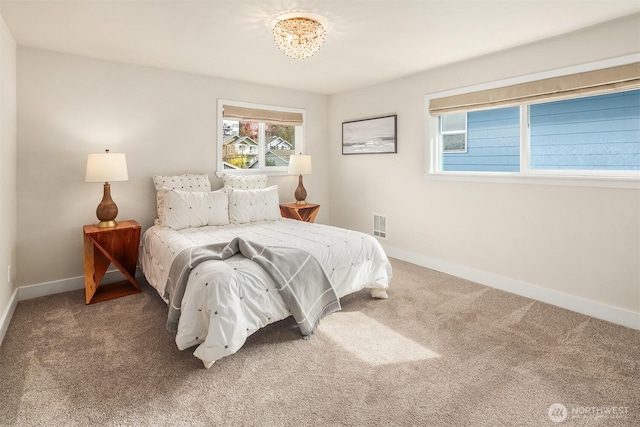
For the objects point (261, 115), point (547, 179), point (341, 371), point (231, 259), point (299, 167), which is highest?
point (261, 115)

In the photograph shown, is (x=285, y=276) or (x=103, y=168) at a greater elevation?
(x=103, y=168)

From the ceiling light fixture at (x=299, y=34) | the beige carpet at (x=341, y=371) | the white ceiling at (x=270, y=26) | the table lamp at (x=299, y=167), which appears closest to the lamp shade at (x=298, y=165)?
the table lamp at (x=299, y=167)

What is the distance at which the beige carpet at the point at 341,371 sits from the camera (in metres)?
1.80

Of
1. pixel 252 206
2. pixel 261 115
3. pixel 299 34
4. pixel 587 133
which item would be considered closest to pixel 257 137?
pixel 261 115

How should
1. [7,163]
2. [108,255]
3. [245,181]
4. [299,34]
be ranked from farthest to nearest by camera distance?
[245,181], [108,255], [7,163], [299,34]

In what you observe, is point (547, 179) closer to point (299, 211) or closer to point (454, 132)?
point (454, 132)

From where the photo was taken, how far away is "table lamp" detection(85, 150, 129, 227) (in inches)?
130

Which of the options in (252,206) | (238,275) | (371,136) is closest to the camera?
(238,275)

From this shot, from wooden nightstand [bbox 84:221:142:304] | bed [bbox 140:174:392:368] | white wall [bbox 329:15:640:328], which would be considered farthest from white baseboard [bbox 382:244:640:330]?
wooden nightstand [bbox 84:221:142:304]

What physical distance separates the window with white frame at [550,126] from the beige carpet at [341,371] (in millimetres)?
1367

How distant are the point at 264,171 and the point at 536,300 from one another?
3551 millimetres

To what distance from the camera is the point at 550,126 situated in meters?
3.32

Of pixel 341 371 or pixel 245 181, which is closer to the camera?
pixel 341 371

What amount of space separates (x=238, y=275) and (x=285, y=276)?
37 centimetres
